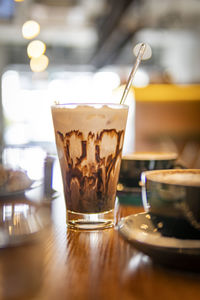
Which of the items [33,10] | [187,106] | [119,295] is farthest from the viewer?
[33,10]

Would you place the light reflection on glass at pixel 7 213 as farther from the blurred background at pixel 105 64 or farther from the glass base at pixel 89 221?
the blurred background at pixel 105 64

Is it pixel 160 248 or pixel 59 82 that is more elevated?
pixel 59 82

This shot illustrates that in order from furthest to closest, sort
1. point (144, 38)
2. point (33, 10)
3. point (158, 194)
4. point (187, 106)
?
point (144, 38)
point (33, 10)
point (187, 106)
point (158, 194)

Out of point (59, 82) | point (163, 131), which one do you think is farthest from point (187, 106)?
point (59, 82)

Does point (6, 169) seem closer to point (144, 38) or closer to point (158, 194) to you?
point (158, 194)

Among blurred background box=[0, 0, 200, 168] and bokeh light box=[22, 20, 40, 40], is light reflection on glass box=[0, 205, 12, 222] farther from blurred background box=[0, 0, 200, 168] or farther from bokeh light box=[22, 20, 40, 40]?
bokeh light box=[22, 20, 40, 40]

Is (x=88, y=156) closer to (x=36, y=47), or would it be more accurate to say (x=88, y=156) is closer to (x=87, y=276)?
(x=87, y=276)

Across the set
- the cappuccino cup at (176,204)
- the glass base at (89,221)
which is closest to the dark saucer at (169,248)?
the cappuccino cup at (176,204)

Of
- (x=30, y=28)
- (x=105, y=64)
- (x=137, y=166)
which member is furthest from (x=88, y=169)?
(x=105, y=64)
